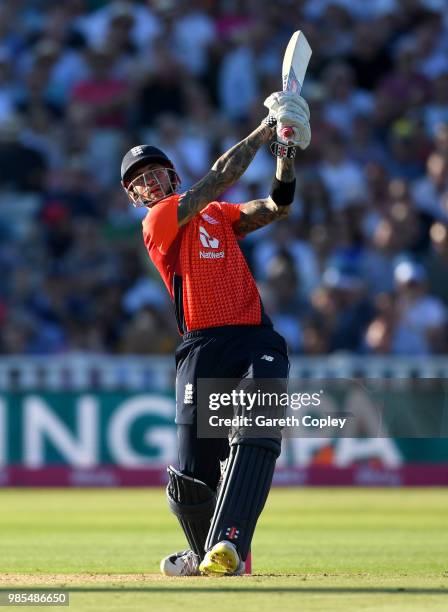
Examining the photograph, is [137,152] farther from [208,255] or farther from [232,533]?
[232,533]

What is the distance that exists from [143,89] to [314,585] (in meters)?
11.4

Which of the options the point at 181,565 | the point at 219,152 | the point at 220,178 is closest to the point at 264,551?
the point at 181,565

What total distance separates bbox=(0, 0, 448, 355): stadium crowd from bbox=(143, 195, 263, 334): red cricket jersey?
751 cm

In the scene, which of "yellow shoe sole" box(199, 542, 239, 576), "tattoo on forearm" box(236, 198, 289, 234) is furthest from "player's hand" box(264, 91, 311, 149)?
"yellow shoe sole" box(199, 542, 239, 576)

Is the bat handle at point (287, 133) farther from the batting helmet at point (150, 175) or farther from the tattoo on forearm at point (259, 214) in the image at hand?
the batting helmet at point (150, 175)

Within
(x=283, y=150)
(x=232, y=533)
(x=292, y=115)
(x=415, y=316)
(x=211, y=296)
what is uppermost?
(x=415, y=316)

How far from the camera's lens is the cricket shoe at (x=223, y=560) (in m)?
6.41

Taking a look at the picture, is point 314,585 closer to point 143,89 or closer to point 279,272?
point 279,272

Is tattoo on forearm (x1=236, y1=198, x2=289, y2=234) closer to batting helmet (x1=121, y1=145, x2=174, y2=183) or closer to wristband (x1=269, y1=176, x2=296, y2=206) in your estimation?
wristband (x1=269, y1=176, x2=296, y2=206)

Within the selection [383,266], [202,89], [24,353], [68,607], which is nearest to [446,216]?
[383,266]

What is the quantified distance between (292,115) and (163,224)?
81 centimetres

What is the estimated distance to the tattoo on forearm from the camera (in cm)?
711

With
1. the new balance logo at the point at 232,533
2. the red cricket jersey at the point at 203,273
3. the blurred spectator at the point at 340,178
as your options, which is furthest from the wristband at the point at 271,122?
the blurred spectator at the point at 340,178

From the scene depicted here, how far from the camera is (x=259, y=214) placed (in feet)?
23.4
